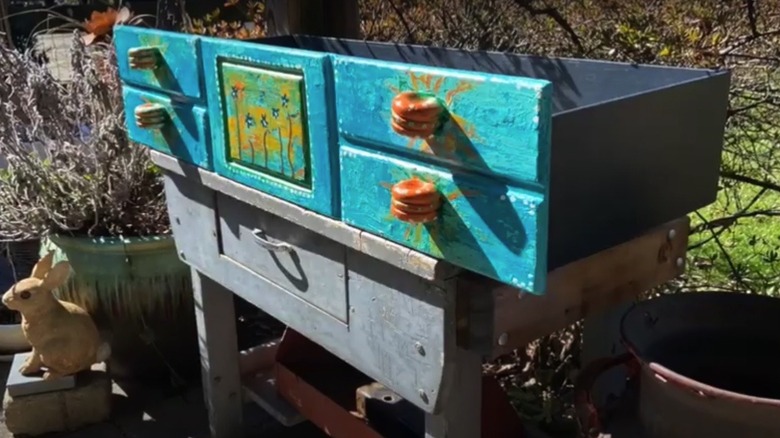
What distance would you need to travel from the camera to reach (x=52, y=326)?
2.55 meters

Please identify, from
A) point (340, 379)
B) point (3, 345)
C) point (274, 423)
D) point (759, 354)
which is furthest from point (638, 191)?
point (3, 345)

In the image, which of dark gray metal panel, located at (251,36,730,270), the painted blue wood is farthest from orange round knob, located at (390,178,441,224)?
the painted blue wood

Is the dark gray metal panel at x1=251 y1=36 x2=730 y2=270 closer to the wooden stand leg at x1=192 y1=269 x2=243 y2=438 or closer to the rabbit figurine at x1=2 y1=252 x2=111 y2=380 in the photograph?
the wooden stand leg at x1=192 y1=269 x2=243 y2=438

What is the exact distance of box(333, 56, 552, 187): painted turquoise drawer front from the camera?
3.83 feet

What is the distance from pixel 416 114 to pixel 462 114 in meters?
0.07

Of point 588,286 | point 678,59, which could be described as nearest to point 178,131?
point 588,286

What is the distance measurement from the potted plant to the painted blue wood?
2.02 feet

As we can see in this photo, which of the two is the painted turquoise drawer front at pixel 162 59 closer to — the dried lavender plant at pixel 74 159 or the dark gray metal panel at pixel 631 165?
the dried lavender plant at pixel 74 159

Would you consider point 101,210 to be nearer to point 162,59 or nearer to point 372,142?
point 162,59

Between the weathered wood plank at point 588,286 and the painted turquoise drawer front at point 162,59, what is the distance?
84cm

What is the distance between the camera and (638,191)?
61.1 inches

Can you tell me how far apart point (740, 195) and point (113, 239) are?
195 centimetres

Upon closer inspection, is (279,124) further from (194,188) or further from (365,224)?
(194,188)

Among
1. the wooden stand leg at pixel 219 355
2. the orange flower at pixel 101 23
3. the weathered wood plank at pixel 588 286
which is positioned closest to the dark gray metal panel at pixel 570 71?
the weathered wood plank at pixel 588 286
